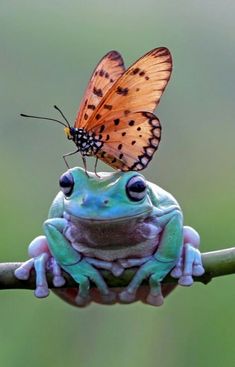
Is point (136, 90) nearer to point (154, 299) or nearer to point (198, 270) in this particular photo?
point (198, 270)

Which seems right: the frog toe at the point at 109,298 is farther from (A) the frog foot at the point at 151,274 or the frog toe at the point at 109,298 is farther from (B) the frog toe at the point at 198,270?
(B) the frog toe at the point at 198,270

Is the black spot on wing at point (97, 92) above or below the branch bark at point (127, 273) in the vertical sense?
above

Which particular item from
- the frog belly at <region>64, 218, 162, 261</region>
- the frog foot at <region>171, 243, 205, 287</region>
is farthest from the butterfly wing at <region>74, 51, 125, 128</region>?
the frog foot at <region>171, 243, 205, 287</region>

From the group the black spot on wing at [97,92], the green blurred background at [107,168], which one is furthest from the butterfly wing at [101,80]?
the green blurred background at [107,168]

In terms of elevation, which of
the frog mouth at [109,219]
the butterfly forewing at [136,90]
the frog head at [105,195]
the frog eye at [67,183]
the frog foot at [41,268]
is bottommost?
the frog foot at [41,268]

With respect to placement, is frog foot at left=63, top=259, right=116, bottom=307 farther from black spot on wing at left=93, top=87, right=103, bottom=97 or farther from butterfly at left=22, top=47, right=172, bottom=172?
black spot on wing at left=93, top=87, right=103, bottom=97
